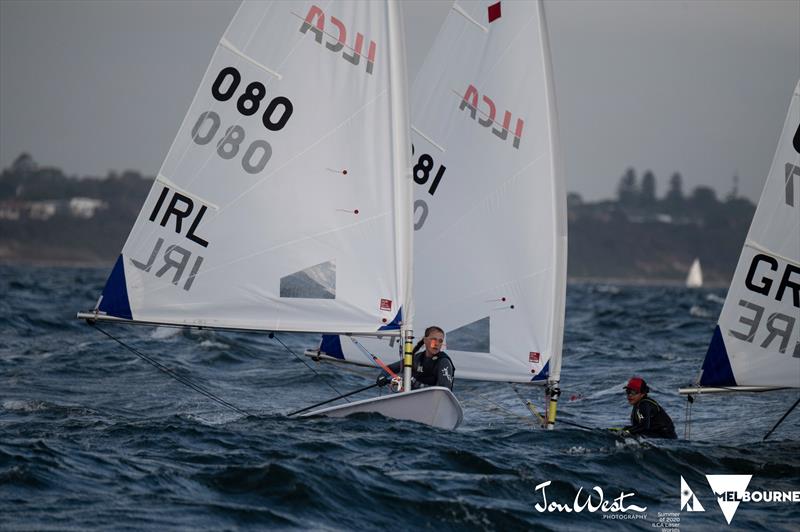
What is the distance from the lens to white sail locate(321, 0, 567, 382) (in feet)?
45.2

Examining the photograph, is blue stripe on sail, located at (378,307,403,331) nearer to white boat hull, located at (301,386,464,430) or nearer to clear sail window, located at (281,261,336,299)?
clear sail window, located at (281,261,336,299)

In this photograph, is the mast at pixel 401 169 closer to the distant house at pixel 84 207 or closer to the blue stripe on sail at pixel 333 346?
the blue stripe on sail at pixel 333 346

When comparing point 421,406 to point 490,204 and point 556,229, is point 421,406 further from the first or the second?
point 490,204

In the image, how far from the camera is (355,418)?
40.4 ft

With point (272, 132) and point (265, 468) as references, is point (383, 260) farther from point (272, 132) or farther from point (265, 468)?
point (265, 468)

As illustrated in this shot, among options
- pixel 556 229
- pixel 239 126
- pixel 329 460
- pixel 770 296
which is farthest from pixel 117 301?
pixel 770 296

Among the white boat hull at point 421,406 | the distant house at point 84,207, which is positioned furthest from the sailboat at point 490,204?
the distant house at point 84,207

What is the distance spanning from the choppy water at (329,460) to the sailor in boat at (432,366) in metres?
0.64

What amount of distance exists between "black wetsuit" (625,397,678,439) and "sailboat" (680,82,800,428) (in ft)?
1.67

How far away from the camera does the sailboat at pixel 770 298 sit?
12383 millimetres

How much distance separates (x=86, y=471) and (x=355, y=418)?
3.13 m

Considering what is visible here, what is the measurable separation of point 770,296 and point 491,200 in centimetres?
334

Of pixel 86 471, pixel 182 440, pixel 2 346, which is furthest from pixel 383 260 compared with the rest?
pixel 2 346

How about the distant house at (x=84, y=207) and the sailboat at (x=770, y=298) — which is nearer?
the sailboat at (x=770, y=298)
